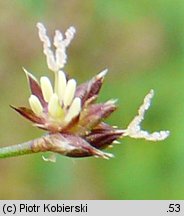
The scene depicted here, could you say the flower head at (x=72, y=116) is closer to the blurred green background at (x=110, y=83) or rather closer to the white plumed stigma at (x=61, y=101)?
the white plumed stigma at (x=61, y=101)

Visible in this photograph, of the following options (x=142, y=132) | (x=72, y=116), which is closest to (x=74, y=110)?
(x=72, y=116)

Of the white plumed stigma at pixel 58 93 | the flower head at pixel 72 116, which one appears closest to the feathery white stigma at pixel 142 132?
the flower head at pixel 72 116

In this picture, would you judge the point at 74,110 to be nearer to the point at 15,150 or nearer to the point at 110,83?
the point at 15,150

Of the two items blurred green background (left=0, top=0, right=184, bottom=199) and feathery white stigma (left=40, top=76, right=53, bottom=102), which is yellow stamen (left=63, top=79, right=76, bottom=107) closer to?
feathery white stigma (left=40, top=76, right=53, bottom=102)

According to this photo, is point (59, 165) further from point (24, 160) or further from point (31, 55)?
point (31, 55)

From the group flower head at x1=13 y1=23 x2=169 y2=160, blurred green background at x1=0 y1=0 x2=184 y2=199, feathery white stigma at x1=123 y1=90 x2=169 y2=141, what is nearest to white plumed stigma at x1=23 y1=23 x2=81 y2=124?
flower head at x1=13 y1=23 x2=169 y2=160

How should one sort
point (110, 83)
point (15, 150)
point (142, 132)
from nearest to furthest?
point (15, 150)
point (142, 132)
point (110, 83)
